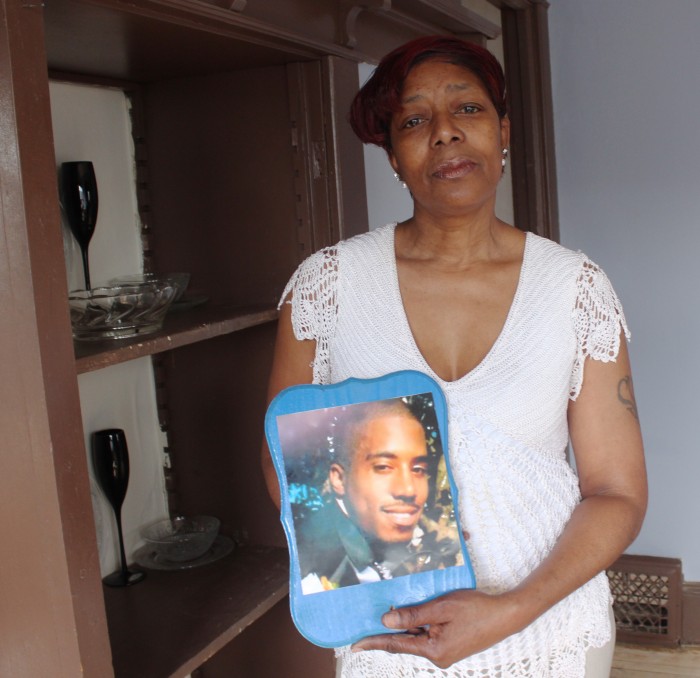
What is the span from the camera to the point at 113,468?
1428 mm

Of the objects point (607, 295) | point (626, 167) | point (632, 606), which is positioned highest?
point (626, 167)

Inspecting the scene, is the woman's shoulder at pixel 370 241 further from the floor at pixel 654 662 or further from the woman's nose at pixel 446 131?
the floor at pixel 654 662

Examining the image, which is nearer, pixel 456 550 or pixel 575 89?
pixel 456 550

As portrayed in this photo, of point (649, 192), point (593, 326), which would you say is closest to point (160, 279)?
point (593, 326)

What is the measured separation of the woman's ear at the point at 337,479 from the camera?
105 cm

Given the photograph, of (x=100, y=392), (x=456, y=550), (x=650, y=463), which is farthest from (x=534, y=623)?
(x=650, y=463)

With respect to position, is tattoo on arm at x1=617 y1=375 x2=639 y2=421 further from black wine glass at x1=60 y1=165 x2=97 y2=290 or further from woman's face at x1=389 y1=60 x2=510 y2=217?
black wine glass at x1=60 y1=165 x2=97 y2=290

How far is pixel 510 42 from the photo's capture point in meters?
2.74

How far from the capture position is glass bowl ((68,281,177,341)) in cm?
116

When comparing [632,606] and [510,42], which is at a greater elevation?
[510,42]

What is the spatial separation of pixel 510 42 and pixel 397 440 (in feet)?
6.58

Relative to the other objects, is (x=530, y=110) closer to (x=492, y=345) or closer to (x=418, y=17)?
(x=418, y=17)

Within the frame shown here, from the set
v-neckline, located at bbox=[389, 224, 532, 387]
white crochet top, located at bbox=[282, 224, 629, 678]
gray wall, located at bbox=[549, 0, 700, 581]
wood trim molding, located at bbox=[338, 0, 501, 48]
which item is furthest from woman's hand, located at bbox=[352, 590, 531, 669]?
gray wall, located at bbox=[549, 0, 700, 581]

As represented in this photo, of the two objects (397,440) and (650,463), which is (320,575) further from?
(650,463)
